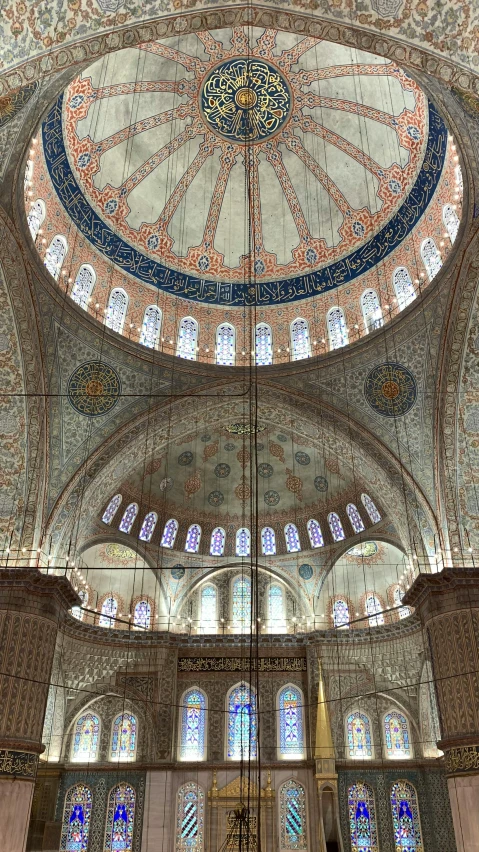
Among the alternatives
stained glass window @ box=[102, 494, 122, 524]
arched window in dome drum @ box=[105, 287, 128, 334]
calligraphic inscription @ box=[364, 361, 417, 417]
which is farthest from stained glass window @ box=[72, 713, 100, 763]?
calligraphic inscription @ box=[364, 361, 417, 417]

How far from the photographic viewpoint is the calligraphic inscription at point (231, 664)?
56.0 feet

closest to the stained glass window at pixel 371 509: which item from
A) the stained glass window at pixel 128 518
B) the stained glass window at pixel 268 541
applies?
the stained glass window at pixel 268 541

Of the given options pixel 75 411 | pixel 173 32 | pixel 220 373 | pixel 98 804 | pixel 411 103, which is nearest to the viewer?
pixel 173 32

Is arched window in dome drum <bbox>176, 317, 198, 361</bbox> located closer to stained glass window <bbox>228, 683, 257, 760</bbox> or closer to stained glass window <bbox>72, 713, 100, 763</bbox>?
stained glass window <bbox>228, 683, 257, 760</bbox>

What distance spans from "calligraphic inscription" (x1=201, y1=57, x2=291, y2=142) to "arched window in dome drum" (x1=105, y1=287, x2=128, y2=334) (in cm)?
414

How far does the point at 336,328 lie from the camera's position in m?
14.4

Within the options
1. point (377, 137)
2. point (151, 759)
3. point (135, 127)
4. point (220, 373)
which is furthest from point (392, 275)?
point (151, 759)

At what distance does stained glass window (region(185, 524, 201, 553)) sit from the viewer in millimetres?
18375

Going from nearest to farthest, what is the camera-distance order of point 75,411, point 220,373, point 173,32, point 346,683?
point 173,32 < point 75,411 < point 220,373 < point 346,683

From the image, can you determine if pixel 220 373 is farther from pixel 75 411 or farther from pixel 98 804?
pixel 98 804

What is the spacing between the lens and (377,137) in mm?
13539

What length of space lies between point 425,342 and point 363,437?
97.0 inches

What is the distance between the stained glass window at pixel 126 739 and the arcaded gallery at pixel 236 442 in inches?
3.3

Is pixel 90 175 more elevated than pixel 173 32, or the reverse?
pixel 90 175
